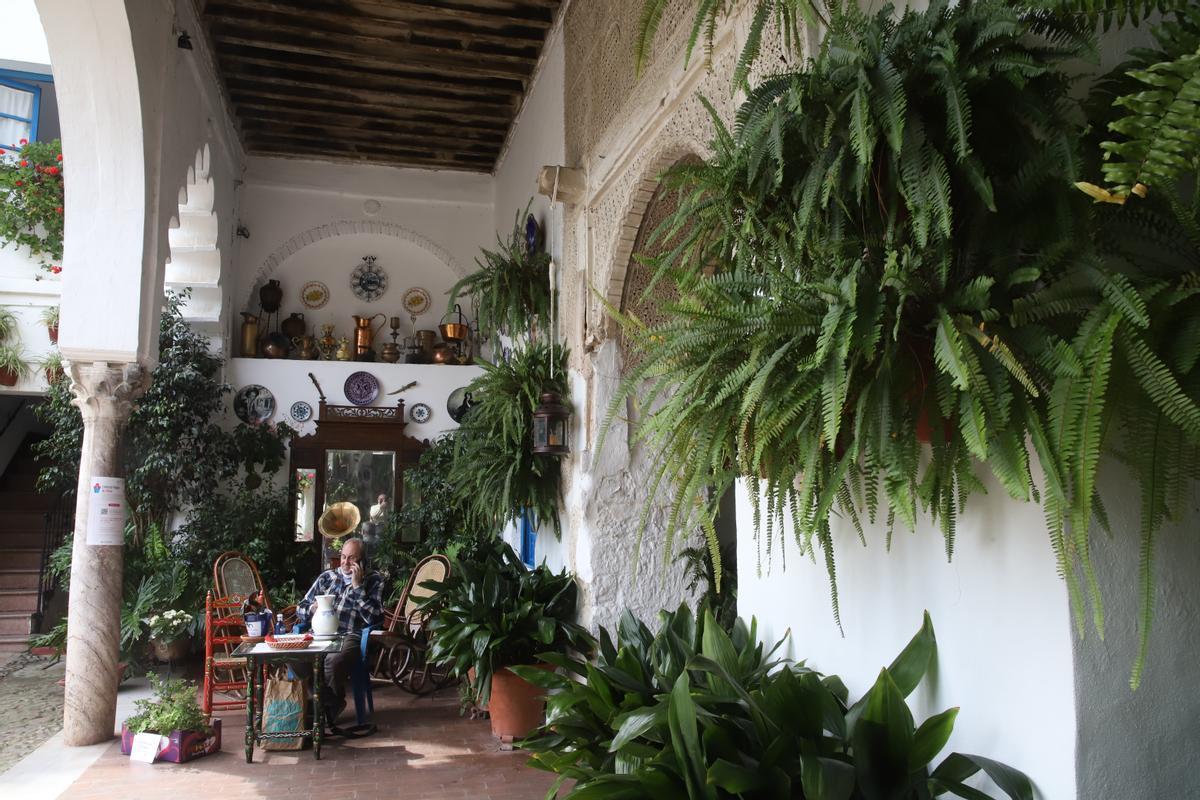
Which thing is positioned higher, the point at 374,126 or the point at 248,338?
the point at 374,126

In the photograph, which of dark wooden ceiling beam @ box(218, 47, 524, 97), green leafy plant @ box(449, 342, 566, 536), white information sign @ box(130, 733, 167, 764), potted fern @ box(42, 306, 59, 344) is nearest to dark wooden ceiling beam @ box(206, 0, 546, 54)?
dark wooden ceiling beam @ box(218, 47, 524, 97)

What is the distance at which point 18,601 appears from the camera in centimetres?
843

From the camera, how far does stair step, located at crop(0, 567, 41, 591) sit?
8.62m

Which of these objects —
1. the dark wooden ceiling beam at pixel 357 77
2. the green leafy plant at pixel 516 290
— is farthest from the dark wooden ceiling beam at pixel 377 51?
the green leafy plant at pixel 516 290

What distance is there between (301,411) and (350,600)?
306 centimetres

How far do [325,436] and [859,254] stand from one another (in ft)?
23.6

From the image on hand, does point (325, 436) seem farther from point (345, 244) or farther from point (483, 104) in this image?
point (483, 104)

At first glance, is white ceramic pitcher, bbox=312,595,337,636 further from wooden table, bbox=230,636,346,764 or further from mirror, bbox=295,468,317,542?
mirror, bbox=295,468,317,542

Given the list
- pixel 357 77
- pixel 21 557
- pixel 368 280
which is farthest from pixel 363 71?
pixel 21 557

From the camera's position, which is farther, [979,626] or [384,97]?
[384,97]

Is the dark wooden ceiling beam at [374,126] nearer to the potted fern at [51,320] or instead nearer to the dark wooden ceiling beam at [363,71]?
the dark wooden ceiling beam at [363,71]

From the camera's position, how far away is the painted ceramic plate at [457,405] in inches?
329

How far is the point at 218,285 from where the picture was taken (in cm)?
768

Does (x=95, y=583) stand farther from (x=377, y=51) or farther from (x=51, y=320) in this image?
(x=51, y=320)
